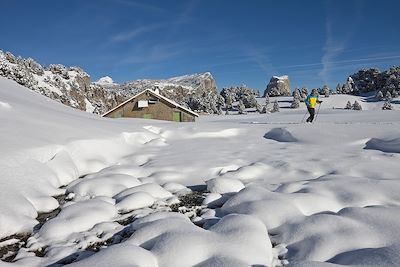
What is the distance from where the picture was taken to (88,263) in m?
2.34

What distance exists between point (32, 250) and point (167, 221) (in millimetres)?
1400

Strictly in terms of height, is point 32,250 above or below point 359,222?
below

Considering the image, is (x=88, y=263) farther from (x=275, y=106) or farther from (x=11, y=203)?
(x=275, y=106)

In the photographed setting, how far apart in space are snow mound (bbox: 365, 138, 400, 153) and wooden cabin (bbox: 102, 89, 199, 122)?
2369cm

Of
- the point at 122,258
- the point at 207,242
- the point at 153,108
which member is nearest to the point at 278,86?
the point at 153,108

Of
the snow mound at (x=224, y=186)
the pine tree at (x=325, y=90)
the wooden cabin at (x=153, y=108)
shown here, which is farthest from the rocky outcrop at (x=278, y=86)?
the snow mound at (x=224, y=186)

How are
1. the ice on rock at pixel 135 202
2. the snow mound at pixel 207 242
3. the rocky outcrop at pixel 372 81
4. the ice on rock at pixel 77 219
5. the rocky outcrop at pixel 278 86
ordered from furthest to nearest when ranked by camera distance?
the rocky outcrop at pixel 278 86
the rocky outcrop at pixel 372 81
the ice on rock at pixel 135 202
the ice on rock at pixel 77 219
the snow mound at pixel 207 242

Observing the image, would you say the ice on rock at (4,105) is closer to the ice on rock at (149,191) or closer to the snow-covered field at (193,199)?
the snow-covered field at (193,199)

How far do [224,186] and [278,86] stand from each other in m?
79.7

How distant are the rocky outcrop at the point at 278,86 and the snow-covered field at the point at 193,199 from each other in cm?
7359

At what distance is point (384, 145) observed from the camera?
7109 millimetres

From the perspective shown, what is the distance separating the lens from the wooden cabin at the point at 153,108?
30406 mm

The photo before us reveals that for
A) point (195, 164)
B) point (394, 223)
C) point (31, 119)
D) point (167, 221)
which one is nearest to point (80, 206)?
point (167, 221)

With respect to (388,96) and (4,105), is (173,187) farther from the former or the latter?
(388,96)
